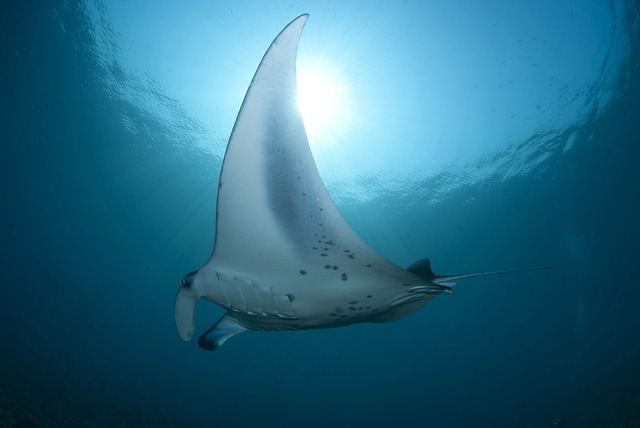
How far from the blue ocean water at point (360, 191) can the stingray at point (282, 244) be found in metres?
6.99

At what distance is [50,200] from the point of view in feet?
74.8

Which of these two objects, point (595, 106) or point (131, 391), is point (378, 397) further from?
point (595, 106)

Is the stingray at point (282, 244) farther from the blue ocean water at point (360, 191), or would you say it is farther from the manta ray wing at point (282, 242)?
the blue ocean water at point (360, 191)

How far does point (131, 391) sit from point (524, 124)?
35.4 m

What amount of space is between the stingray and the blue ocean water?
6994 mm

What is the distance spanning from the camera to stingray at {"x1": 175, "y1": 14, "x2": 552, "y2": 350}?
6.01 ft

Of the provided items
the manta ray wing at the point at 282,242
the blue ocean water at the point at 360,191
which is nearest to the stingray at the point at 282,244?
the manta ray wing at the point at 282,242

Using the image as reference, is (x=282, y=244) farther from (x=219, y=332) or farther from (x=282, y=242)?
(x=219, y=332)

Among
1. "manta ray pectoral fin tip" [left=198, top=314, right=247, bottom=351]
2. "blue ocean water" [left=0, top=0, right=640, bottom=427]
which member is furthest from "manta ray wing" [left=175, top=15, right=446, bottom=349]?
"blue ocean water" [left=0, top=0, right=640, bottom=427]

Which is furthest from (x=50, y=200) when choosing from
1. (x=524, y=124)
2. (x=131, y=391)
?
(x=524, y=124)

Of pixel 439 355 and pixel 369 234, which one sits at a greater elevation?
pixel 439 355

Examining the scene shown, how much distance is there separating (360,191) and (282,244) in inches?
649

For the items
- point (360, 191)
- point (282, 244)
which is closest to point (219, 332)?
point (282, 244)

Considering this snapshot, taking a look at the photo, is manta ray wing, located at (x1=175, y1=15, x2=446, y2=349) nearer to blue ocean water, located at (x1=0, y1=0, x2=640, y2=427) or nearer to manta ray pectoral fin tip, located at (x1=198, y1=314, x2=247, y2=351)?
manta ray pectoral fin tip, located at (x1=198, y1=314, x2=247, y2=351)
